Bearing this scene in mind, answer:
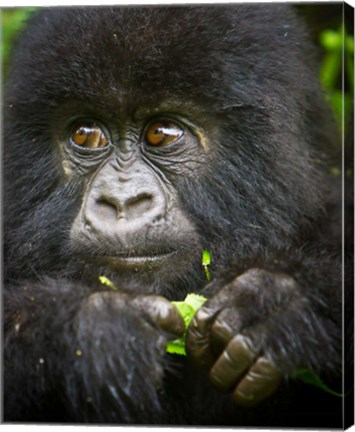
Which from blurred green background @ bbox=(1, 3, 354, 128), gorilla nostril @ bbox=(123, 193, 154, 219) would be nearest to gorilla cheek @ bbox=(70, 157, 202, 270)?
gorilla nostril @ bbox=(123, 193, 154, 219)

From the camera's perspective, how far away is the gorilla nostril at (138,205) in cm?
357

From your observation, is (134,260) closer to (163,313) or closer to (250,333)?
(163,313)

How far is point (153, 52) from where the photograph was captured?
3.62 m

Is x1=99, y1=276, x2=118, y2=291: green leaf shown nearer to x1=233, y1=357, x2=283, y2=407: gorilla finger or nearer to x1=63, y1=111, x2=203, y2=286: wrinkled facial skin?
x1=63, y1=111, x2=203, y2=286: wrinkled facial skin

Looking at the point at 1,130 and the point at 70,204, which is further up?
the point at 1,130

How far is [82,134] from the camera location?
12.9ft

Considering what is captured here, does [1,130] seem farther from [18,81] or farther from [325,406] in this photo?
[325,406]

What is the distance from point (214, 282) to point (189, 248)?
327 mm

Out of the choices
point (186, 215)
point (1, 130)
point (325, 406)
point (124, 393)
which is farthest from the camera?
point (1, 130)

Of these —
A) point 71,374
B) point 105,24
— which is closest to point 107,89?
point 105,24

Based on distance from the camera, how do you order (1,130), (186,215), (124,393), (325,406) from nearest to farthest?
(124,393) < (325,406) < (186,215) < (1,130)

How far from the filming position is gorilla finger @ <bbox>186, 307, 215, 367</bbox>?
10.5 feet

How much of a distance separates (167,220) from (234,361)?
794mm

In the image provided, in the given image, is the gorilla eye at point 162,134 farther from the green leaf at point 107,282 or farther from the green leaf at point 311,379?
the green leaf at point 311,379
